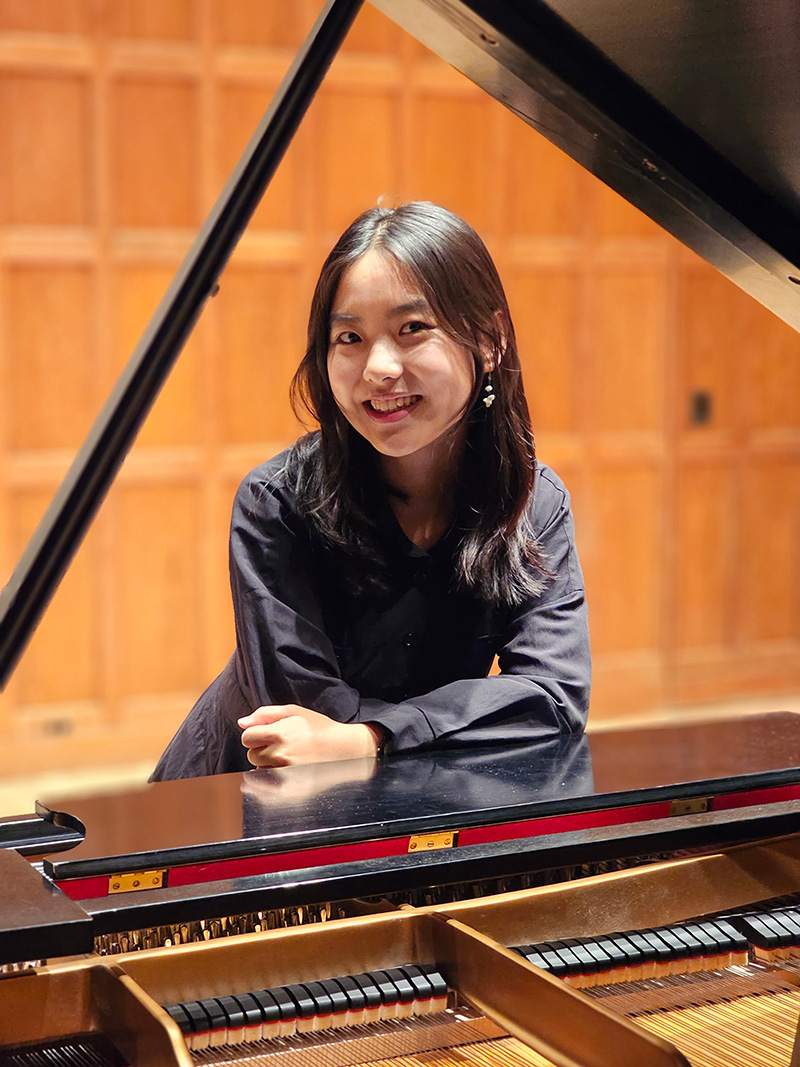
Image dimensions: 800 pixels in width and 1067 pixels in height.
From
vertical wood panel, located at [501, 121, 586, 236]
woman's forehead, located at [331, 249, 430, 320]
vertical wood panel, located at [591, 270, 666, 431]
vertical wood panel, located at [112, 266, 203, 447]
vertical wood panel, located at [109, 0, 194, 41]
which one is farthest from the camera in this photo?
vertical wood panel, located at [591, 270, 666, 431]

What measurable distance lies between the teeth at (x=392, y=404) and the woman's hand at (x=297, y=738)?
463 mm

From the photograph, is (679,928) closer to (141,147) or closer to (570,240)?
(141,147)

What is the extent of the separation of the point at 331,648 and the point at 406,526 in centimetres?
26

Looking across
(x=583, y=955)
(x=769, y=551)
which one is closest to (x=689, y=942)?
(x=583, y=955)

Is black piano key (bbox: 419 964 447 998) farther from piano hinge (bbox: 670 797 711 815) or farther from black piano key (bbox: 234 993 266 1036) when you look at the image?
piano hinge (bbox: 670 797 711 815)

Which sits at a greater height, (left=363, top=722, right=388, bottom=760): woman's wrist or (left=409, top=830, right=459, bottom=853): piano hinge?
(left=363, top=722, right=388, bottom=760): woman's wrist

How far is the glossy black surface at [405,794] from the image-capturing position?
4.07 ft

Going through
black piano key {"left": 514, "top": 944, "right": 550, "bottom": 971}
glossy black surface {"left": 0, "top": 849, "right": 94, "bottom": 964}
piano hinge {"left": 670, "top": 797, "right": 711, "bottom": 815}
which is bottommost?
black piano key {"left": 514, "top": 944, "right": 550, "bottom": 971}

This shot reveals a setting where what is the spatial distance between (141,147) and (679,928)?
3531 mm

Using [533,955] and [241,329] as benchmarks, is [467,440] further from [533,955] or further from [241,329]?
[241,329]

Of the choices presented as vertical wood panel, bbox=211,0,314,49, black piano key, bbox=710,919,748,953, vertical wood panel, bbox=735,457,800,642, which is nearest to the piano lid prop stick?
black piano key, bbox=710,919,748,953

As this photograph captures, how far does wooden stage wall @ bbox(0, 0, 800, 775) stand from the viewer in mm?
4215

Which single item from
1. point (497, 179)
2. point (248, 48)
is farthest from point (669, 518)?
point (248, 48)

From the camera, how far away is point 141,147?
4281 millimetres
